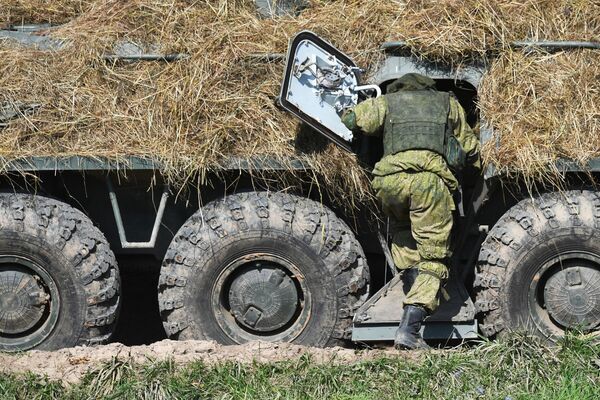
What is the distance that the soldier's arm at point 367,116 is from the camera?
340 inches

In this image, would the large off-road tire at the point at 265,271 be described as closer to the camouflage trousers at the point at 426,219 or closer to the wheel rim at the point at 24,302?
the camouflage trousers at the point at 426,219

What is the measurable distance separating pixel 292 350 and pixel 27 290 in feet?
5.87

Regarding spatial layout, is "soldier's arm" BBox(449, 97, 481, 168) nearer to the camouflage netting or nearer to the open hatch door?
the camouflage netting

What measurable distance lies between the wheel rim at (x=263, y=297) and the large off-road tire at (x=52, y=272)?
770 millimetres

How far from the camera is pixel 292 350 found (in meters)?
8.49

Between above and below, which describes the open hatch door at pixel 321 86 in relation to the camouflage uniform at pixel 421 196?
above

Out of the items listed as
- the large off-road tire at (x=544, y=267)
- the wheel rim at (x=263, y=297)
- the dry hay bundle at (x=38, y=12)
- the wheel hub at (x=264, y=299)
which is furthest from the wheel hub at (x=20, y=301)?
the large off-road tire at (x=544, y=267)

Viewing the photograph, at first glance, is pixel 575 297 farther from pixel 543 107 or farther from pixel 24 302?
pixel 24 302

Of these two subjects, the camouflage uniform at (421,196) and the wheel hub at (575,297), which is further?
the wheel hub at (575,297)

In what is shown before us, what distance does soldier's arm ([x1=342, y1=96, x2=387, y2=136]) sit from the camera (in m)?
8.63

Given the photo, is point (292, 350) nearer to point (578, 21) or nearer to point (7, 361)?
point (7, 361)

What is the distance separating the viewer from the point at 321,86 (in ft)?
28.8

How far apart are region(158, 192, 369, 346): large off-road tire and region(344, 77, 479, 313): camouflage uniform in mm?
485

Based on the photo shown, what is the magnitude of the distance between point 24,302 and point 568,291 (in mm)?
3464
